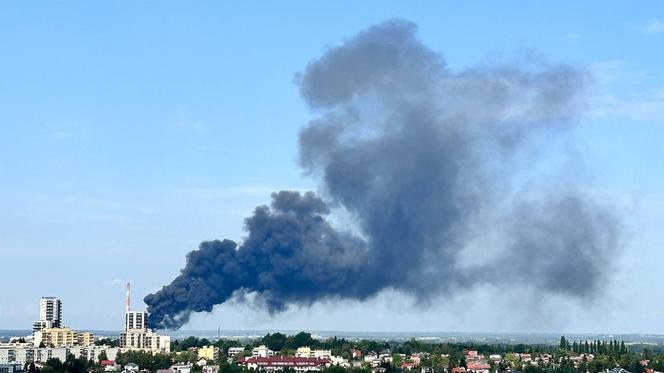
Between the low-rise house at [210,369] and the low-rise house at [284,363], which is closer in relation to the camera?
the low-rise house at [210,369]

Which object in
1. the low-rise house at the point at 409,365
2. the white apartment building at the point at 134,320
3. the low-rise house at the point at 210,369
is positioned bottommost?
the low-rise house at the point at 210,369

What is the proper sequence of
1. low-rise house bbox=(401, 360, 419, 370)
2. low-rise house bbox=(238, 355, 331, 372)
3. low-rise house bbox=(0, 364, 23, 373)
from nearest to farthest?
low-rise house bbox=(0, 364, 23, 373), low-rise house bbox=(238, 355, 331, 372), low-rise house bbox=(401, 360, 419, 370)

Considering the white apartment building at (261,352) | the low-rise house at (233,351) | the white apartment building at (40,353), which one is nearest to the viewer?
the white apartment building at (40,353)

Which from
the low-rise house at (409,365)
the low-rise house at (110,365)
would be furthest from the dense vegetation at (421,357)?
the low-rise house at (110,365)

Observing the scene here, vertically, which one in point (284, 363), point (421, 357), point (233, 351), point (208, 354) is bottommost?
point (284, 363)

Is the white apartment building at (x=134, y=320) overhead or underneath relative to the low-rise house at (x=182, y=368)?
overhead

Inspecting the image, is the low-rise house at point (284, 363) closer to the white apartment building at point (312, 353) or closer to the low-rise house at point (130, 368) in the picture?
the white apartment building at point (312, 353)

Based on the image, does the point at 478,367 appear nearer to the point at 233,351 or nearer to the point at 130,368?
the point at 130,368

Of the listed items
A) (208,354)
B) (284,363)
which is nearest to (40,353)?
(208,354)

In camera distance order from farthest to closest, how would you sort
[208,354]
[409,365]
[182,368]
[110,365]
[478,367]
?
1. [208,354]
2. [409,365]
3. [478,367]
4. [110,365]
5. [182,368]

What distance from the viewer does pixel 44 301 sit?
288 feet

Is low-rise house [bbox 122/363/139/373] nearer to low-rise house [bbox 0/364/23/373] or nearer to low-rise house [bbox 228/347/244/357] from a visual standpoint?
low-rise house [bbox 0/364/23/373]

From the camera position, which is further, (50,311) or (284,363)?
(50,311)

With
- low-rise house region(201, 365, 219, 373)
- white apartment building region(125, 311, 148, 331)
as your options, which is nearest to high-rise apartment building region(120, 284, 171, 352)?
white apartment building region(125, 311, 148, 331)
